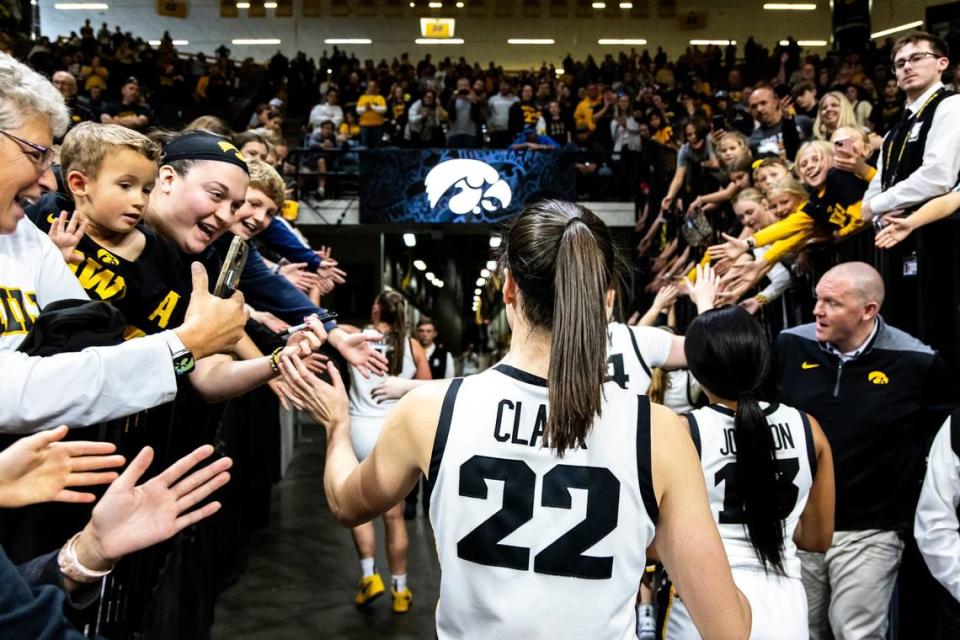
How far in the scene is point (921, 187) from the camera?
4180 millimetres

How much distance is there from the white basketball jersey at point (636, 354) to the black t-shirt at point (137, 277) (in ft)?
6.65

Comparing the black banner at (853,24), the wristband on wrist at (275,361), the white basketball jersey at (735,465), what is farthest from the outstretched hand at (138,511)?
the black banner at (853,24)

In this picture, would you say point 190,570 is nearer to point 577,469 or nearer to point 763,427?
point 763,427

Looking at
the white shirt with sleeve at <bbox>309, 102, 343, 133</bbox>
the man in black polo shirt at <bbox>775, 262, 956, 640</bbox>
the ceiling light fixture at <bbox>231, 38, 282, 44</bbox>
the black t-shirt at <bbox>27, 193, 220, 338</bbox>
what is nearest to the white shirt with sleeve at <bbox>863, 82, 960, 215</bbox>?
the man in black polo shirt at <bbox>775, 262, 956, 640</bbox>

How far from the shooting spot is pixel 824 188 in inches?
203

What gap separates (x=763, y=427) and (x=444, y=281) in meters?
29.6

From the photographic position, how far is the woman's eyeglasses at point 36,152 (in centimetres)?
203

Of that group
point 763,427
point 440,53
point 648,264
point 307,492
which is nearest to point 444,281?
point 440,53

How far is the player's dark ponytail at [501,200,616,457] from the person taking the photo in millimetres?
1671

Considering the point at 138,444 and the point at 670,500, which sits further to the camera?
the point at 138,444

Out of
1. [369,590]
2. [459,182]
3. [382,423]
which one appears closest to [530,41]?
[459,182]

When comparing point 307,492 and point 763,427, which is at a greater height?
point 763,427

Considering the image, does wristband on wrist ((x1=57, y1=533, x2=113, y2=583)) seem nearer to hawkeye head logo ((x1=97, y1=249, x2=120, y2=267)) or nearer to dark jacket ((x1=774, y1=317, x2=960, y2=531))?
hawkeye head logo ((x1=97, y1=249, x2=120, y2=267))

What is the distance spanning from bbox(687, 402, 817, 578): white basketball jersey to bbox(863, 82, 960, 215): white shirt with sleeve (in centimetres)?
184
